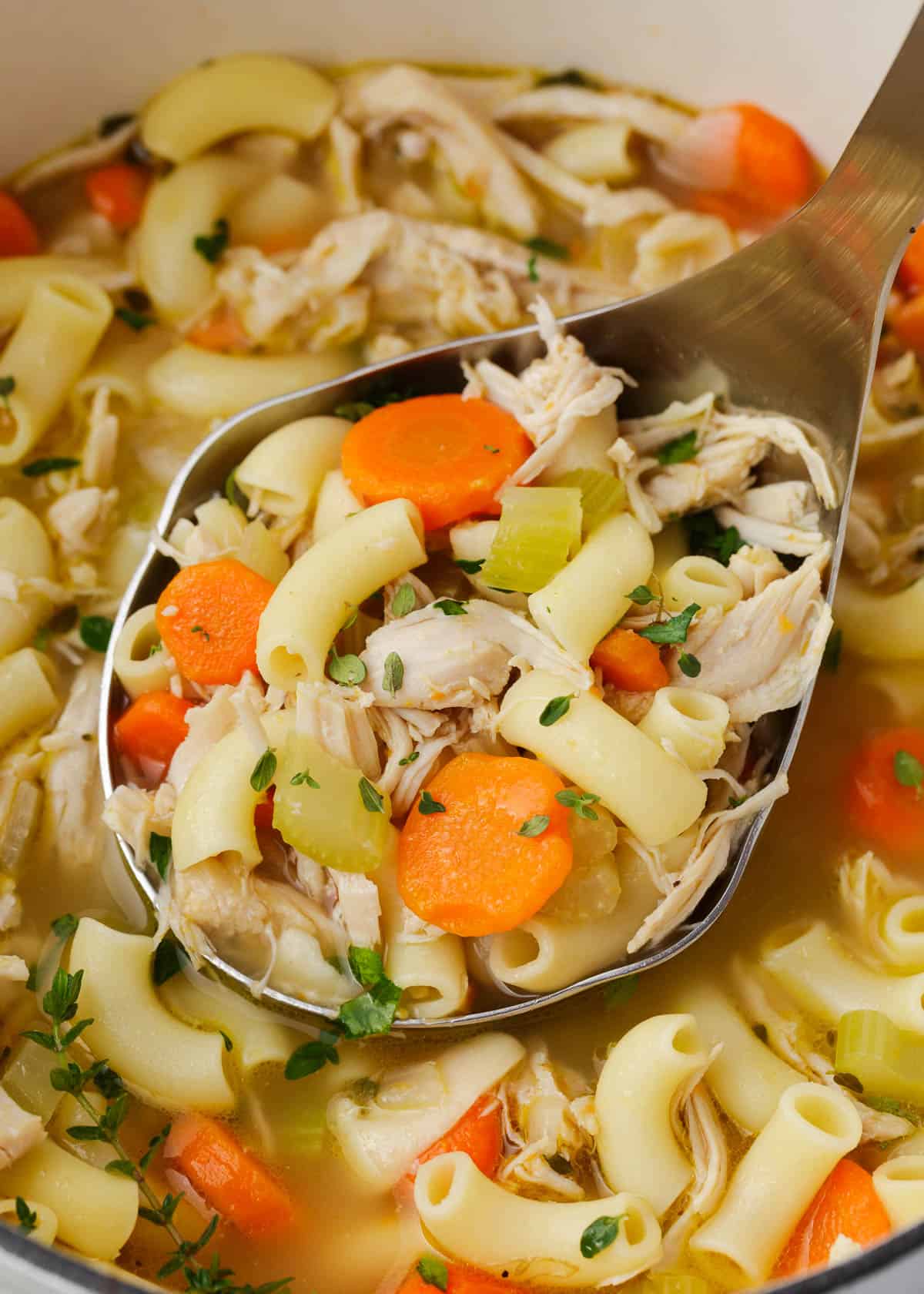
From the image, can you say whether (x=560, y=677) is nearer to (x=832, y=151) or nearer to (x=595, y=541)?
(x=595, y=541)

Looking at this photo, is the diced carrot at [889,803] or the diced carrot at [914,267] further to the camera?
the diced carrot at [914,267]

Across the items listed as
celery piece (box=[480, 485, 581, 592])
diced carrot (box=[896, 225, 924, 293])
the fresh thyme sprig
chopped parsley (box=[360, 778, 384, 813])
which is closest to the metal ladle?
the fresh thyme sprig

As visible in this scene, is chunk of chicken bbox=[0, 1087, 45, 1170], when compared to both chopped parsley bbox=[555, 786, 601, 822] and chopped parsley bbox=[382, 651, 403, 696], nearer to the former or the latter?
chopped parsley bbox=[382, 651, 403, 696]

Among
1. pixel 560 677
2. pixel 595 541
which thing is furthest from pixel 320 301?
pixel 560 677

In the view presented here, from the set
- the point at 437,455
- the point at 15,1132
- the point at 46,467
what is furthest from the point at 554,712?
the point at 46,467

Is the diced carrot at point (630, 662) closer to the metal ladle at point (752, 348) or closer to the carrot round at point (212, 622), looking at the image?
the metal ladle at point (752, 348)

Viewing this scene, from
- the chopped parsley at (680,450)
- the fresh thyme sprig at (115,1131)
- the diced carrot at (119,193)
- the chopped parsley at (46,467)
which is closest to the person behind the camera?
the fresh thyme sprig at (115,1131)

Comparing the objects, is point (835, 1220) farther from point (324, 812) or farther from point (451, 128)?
point (451, 128)

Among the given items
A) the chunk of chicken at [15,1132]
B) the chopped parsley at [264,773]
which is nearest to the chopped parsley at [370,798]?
the chopped parsley at [264,773]
